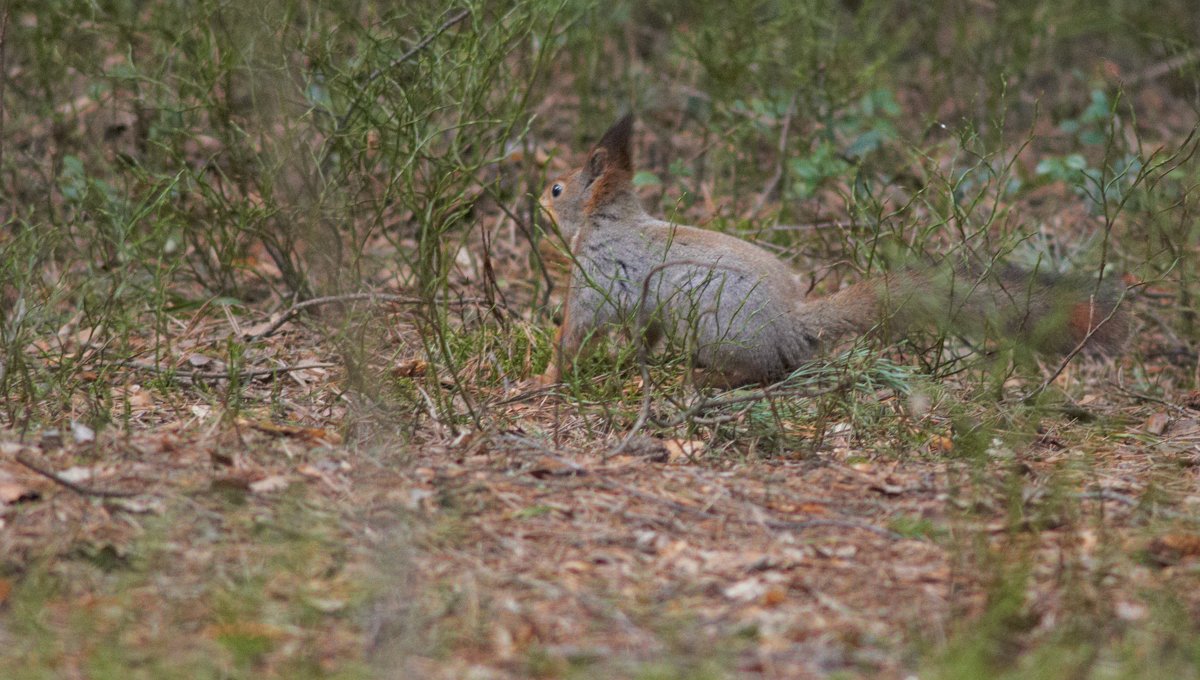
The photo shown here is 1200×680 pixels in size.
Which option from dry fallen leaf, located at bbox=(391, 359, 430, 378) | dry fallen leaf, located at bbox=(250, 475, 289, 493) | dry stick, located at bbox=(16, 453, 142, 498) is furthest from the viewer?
dry fallen leaf, located at bbox=(391, 359, 430, 378)

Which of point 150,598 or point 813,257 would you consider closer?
point 150,598

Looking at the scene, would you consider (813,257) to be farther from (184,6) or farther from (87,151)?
(87,151)

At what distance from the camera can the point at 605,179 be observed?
17.4 ft

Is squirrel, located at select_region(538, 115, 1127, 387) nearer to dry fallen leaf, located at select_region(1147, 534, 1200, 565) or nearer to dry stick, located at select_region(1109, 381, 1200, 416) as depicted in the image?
dry stick, located at select_region(1109, 381, 1200, 416)

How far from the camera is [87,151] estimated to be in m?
6.61

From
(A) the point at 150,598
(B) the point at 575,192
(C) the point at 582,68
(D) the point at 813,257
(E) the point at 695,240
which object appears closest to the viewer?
(A) the point at 150,598

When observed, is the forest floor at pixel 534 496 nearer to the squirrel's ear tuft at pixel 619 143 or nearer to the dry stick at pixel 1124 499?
the dry stick at pixel 1124 499

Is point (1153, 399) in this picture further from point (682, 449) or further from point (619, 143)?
point (619, 143)

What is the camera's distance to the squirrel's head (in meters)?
5.29

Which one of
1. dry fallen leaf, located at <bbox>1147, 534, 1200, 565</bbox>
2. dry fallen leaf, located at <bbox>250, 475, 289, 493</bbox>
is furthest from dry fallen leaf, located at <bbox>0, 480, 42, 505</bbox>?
dry fallen leaf, located at <bbox>1147, 534, 1200, 565</bbox>

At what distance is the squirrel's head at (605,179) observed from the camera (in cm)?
529

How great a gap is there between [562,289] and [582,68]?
74.9 inches

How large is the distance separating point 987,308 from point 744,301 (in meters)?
0.95

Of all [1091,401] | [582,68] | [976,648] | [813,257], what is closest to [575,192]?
[813,257]
